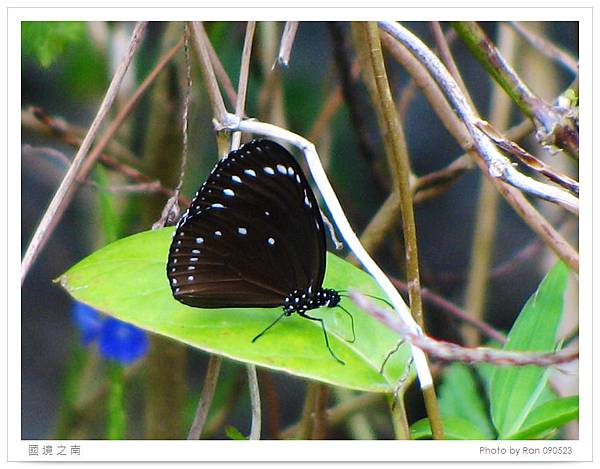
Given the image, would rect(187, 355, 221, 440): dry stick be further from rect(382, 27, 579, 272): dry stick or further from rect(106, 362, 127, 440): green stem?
rect(382, 27, 579, 272): dry stick

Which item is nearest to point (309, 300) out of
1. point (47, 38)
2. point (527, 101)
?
point (527, 101)

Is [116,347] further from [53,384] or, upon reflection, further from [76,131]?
[76,131]

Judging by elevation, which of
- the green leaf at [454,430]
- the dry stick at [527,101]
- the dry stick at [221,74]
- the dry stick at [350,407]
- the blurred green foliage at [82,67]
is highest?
the blurred green foliage at [82,67]

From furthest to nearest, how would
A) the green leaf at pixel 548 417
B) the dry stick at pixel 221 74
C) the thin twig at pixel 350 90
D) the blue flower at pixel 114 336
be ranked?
the thin twig at pixel 350 90
the blue flower at pixel 114 336
the dry stick at pixel 221 74
the green leaf at pixel 548 417

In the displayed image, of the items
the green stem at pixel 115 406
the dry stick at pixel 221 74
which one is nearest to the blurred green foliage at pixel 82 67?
the dry stick at pixel 221 74

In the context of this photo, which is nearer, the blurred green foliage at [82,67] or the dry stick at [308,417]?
the dry stick at [308,417]

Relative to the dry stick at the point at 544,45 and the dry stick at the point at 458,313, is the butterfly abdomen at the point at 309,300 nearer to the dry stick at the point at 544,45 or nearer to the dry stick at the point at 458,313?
the dry stick at the point at 458,313

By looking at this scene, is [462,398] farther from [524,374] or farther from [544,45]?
[544,45]
